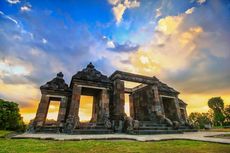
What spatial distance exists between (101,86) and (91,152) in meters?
11.7

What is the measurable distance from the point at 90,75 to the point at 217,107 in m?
52.9

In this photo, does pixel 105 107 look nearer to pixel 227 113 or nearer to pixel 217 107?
pixel 217 107

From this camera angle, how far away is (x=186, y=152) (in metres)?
4.06

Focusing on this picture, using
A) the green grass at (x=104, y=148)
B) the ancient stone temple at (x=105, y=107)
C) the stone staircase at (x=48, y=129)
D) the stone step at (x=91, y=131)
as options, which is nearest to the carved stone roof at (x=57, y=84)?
the ancient stone temple at (x=105, y=107)

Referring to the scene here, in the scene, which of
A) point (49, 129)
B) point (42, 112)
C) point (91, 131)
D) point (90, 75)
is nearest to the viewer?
point (91, 131)

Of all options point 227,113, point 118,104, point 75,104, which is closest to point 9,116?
point 75,104

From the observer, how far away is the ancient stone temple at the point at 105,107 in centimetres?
1223

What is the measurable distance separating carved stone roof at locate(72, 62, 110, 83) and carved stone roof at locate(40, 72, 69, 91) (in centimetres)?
357

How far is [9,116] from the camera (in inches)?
780

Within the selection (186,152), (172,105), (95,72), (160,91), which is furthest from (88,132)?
(172,105)

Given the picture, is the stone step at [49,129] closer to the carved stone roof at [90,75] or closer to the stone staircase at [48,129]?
the stone staircase at [48,129]

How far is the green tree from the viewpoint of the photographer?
63.3 feet

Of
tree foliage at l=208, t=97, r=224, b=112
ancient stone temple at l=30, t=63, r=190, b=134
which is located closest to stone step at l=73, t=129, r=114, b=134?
ancient stone temple at l=30, t=63, r=190, b=134

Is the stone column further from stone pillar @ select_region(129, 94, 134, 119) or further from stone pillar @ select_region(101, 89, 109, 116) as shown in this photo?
stone pillar @ select_region(129, 94, 134, 119)
